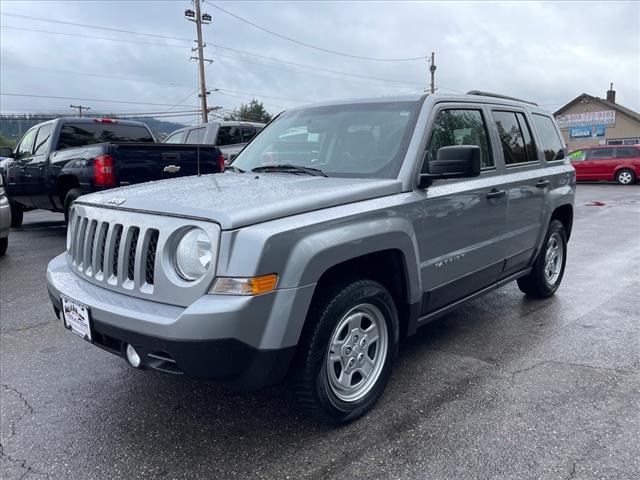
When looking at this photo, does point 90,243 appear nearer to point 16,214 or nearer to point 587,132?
point 16,214

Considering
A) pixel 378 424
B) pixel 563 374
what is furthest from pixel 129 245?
pixel 563 374

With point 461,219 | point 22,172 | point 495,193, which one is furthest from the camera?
point 22,172

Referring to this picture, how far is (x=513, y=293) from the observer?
5535 mm

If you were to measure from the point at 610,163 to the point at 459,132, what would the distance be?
22.3 metres

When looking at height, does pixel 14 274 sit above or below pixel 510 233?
below

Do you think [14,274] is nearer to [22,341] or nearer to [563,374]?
[22,341]

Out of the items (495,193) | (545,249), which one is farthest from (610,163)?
(495,193)

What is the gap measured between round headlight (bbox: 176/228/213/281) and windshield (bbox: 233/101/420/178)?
119cm

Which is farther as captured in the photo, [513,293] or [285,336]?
[513,293]

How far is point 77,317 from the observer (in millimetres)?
2803

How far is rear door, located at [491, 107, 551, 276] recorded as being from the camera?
13.9 ft

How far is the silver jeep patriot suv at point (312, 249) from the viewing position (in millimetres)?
2350

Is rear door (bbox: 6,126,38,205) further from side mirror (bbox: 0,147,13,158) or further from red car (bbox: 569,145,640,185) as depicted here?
red car (bbox: 569,145,640,185)

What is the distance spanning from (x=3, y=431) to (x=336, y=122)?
2833 mm
